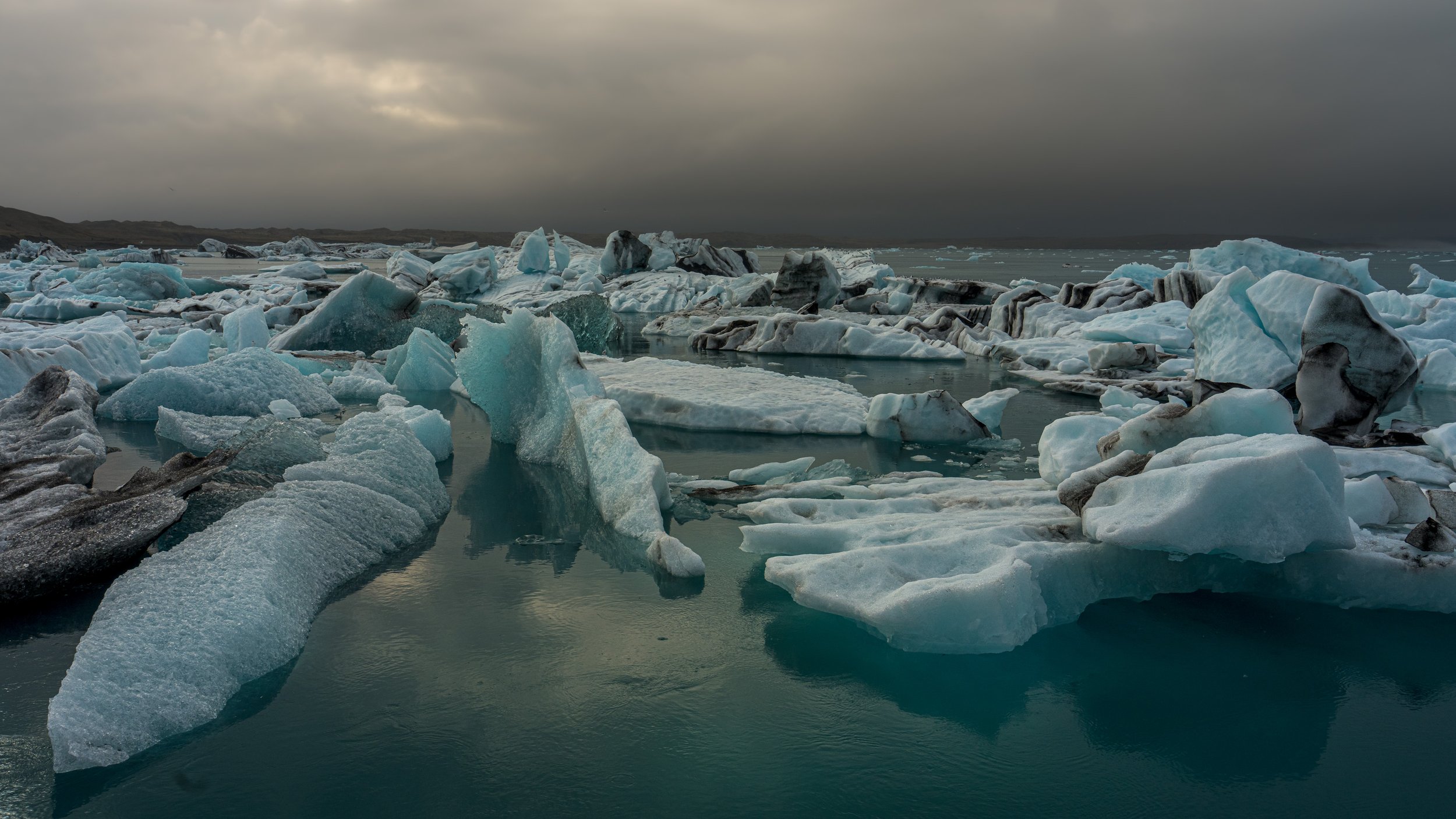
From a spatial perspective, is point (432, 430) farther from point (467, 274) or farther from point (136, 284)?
point (136, 284)

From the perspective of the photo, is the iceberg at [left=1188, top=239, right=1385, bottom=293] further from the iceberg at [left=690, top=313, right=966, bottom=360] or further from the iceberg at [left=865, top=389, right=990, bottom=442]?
the iceberg at [left=865, top=389, right=990, bottom=442]

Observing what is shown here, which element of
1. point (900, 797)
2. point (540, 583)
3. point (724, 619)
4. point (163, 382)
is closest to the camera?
point (900, 797)

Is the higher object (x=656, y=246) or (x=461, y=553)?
(x=656, y=246)

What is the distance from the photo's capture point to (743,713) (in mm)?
2844

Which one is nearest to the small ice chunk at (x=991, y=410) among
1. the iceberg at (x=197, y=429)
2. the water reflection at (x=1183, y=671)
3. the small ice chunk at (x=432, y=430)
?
the water reflection at (x=1183, y=671)

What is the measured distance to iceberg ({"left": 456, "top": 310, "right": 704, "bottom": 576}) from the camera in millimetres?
5016

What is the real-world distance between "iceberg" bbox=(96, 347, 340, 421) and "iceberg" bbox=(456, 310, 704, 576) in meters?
2.39

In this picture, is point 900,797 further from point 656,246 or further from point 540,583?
point 656,246

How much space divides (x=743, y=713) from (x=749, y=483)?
113 inches

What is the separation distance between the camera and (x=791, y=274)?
20000mm

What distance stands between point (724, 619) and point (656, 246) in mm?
24948

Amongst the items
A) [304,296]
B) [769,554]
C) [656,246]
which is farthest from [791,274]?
[769,554]

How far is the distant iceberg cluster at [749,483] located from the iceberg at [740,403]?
4cm

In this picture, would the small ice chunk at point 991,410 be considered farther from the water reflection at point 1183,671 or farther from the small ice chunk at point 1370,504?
the water reflection at point 1183,671
